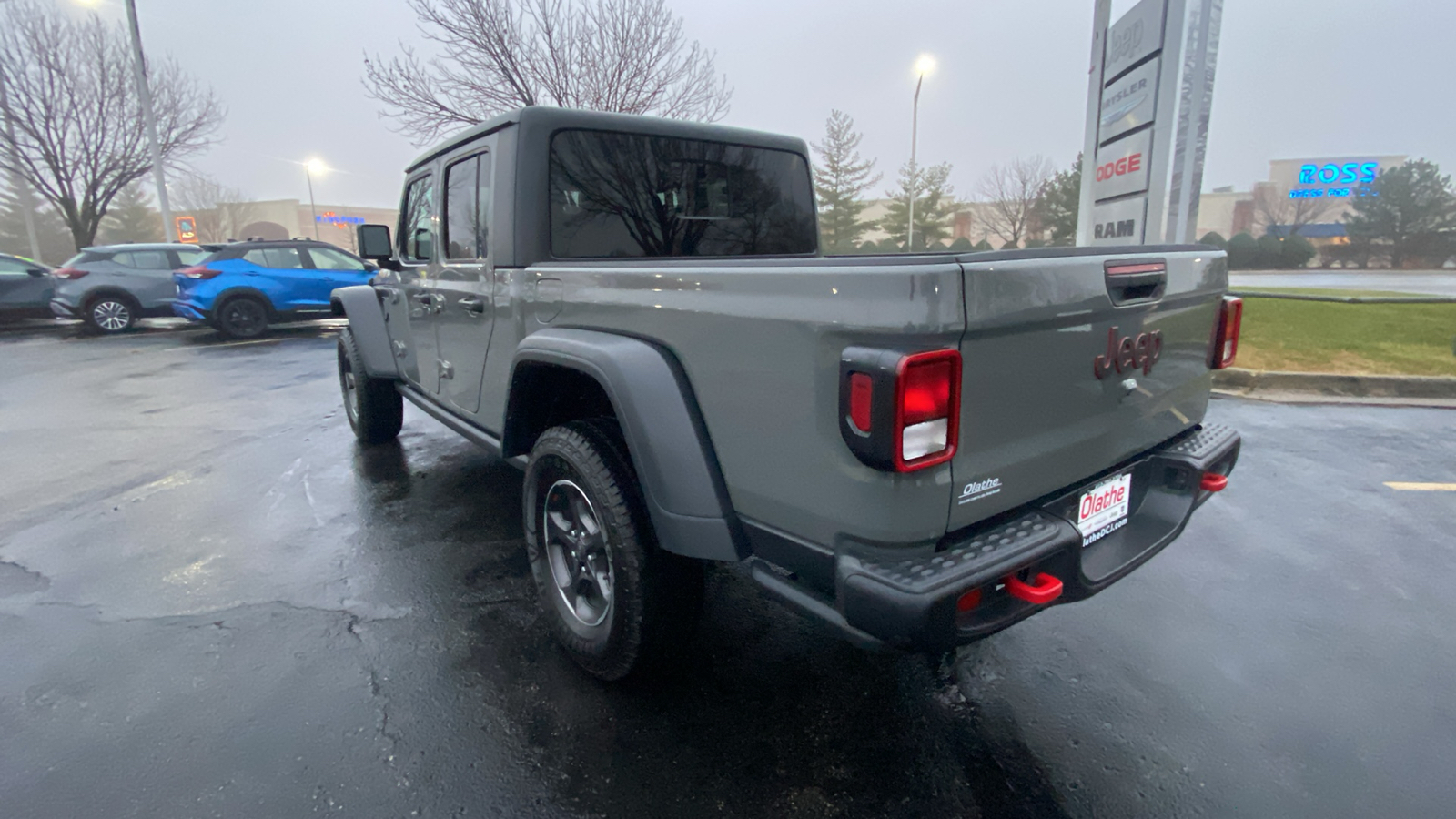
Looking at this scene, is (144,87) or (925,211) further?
(925,211)

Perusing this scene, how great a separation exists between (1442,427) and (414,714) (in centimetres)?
767

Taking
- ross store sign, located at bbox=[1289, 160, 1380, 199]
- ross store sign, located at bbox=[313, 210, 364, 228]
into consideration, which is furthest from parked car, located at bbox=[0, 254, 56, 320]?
ross store sign, located at bbox=[1289, 160, 1380, 199]

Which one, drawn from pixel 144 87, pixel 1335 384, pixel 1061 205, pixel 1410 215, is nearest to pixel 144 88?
pixel 144 87

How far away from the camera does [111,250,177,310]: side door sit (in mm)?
13531

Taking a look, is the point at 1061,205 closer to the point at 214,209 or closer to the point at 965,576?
the point at 965,576

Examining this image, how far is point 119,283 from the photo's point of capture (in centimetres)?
1345

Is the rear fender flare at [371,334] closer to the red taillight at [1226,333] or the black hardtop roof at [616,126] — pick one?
the black hardtop roof at [616,126]

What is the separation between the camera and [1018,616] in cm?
182

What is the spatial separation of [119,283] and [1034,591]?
17.1 metres

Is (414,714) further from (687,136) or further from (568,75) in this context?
(568,75)

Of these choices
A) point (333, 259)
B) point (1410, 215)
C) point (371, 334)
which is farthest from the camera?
point (1410, 215)

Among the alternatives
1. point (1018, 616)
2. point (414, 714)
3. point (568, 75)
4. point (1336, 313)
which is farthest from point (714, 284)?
point (568, 75)

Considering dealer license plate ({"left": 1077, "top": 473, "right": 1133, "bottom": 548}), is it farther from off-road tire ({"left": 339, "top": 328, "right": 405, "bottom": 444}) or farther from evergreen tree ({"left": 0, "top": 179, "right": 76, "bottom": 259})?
evergreen tree ({"left": 0, "top": 179, "right": 76, "bottom": 259})

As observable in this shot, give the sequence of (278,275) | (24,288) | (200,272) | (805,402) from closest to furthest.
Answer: (805,402), (200,272), (278,275), (24,288)
